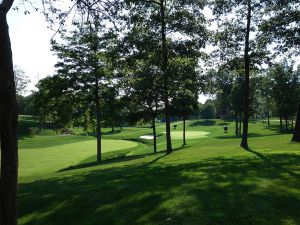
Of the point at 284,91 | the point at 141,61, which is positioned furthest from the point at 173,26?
the point at 284,91

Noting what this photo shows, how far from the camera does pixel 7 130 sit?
555cm

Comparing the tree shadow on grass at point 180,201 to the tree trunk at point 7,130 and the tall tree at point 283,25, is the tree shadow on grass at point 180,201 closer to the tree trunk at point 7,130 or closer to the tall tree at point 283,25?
the tree trunk at point 7,130

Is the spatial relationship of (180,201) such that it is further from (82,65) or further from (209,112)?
(209,112)

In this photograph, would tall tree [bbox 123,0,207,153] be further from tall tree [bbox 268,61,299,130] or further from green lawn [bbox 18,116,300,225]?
tall tree [bbox 268,61,299,130]

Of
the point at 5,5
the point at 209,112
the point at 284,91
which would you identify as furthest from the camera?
the point at 209,112

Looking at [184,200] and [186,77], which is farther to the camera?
[186,77]

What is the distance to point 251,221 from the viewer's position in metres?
6.35

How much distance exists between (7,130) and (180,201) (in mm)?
4134

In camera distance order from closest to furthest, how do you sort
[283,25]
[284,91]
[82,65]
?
[283,25] < [82,65] < [284,91]

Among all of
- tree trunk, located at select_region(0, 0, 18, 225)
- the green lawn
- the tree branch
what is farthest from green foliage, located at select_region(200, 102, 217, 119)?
tree trunk, located at select_region(0, 0, 18, 225)

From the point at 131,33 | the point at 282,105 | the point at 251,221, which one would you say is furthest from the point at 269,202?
the point at 282,105

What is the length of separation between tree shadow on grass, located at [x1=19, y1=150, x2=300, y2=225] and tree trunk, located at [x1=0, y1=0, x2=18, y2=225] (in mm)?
1846

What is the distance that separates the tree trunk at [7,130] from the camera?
5.53m

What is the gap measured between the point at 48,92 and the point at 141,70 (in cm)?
1019
